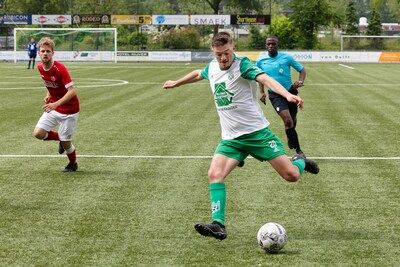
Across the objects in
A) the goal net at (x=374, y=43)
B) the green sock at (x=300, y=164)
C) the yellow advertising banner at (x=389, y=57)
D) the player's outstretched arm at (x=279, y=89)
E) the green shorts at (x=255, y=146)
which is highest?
the player's outstretched arm at (x=279, y=89)

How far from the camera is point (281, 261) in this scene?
7.62 meters

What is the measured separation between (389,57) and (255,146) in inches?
2466

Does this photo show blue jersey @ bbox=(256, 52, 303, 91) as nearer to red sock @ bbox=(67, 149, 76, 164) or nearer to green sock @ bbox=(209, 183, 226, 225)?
red sock @ bbox=(67, 149, 76, 164)

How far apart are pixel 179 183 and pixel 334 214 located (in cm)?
283

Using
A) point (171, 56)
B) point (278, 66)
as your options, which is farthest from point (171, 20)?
point (278, 66)

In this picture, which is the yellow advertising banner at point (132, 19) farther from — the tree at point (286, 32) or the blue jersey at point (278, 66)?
the blue jersey at point (278, 66)

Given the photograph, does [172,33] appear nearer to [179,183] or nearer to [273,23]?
[273,23]

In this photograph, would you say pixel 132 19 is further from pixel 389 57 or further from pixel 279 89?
pixel 279 89

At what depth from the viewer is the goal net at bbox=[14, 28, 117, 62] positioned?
200 ft

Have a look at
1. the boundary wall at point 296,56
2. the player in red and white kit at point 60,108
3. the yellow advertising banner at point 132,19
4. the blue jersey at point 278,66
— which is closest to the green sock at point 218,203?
the player in red and white kit at point 60,108

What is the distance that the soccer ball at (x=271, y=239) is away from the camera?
785 centimetres

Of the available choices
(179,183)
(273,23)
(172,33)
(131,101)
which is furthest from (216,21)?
(179,183)

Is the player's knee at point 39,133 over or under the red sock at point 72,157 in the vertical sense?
over

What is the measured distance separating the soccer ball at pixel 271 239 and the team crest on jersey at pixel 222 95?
1.46 meters
